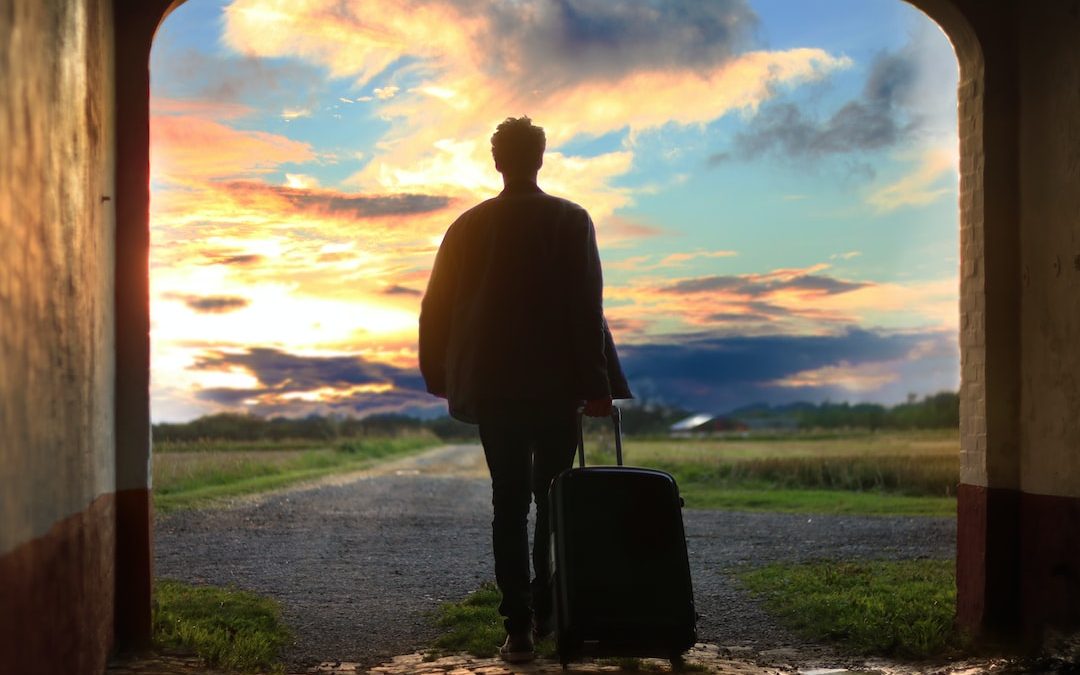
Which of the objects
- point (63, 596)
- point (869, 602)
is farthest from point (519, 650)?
point (869, 602)

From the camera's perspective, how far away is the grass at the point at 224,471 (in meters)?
16.3

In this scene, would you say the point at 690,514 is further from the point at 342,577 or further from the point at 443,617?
the point at 443,617

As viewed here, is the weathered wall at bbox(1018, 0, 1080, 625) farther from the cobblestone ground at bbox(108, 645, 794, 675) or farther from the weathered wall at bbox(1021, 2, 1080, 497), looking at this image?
the cobblestone ground at bbox(108, 645, 794, 675)

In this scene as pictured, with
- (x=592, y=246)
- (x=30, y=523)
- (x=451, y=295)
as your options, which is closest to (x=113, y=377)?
(x=451, y=295)

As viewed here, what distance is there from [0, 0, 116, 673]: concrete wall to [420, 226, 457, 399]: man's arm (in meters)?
1.42

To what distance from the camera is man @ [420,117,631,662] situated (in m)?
4.73

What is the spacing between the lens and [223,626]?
241 inches

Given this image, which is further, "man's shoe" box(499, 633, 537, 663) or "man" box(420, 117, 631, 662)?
"man's shoe" box(499, 633, 537, 663)

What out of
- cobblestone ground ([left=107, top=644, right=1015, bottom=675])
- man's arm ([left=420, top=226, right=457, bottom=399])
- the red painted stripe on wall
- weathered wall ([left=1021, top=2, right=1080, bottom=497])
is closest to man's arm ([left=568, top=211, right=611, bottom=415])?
man's arm ([left=420, top=226, right=457, bottom=399])

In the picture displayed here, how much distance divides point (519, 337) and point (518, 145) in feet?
2.95

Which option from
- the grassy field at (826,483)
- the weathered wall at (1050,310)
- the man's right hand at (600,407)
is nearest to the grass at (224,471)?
the grassy field at (826,483)

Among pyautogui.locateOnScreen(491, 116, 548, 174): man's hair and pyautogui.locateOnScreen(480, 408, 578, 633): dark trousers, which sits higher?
pyautogui.locateOnScreen(491, 116, 548, 174): man's hair

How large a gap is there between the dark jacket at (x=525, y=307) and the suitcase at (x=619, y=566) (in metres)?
0.41

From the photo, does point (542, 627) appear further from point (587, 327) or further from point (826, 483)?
point (826, 483)
